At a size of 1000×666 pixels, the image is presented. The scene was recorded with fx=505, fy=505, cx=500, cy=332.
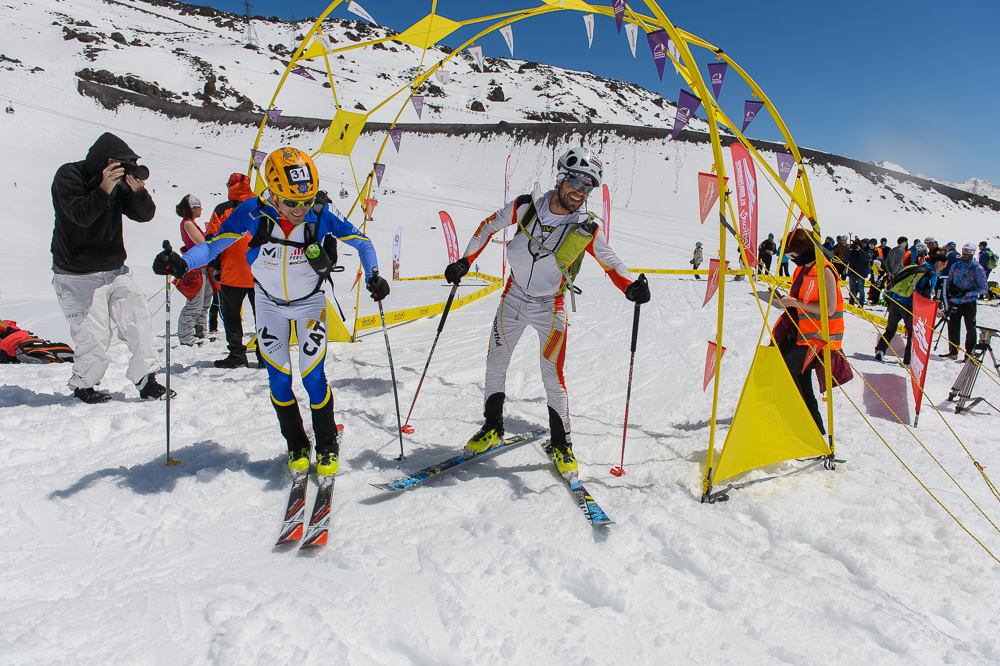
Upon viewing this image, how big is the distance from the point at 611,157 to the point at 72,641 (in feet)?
121

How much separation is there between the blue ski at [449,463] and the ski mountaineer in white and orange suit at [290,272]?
468 mm

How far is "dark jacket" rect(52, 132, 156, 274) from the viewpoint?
3.99 meters

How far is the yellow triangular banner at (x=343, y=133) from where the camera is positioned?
6586 mm

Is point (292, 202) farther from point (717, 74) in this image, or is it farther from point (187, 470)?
point (717, 74)

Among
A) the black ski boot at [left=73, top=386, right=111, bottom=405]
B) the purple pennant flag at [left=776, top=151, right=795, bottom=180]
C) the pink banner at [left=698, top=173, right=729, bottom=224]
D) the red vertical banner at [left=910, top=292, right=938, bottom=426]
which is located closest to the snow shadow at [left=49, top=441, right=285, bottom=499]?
the black ski boot at [left=73, top=386, right=111, bottom=405]

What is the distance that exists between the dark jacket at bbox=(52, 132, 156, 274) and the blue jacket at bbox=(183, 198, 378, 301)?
1063mm

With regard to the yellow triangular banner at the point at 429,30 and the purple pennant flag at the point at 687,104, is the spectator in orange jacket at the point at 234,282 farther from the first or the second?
the purple pennant flag at the point at 687,104

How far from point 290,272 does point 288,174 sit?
25.1 inches

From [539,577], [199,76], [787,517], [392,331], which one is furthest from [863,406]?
[199,76]

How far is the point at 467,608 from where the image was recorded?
2.31 metres

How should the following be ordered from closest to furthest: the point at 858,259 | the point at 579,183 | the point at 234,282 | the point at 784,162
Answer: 1. the point at 579,183
2. the point at 784,162
3. the point at 234,282
4. the point at 858,259

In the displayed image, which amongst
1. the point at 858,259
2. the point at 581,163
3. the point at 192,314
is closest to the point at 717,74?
the point at 581,163

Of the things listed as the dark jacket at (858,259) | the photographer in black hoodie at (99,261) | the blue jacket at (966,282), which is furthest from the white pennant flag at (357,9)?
the dark jacket at (858,259)

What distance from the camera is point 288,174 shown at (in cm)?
322
